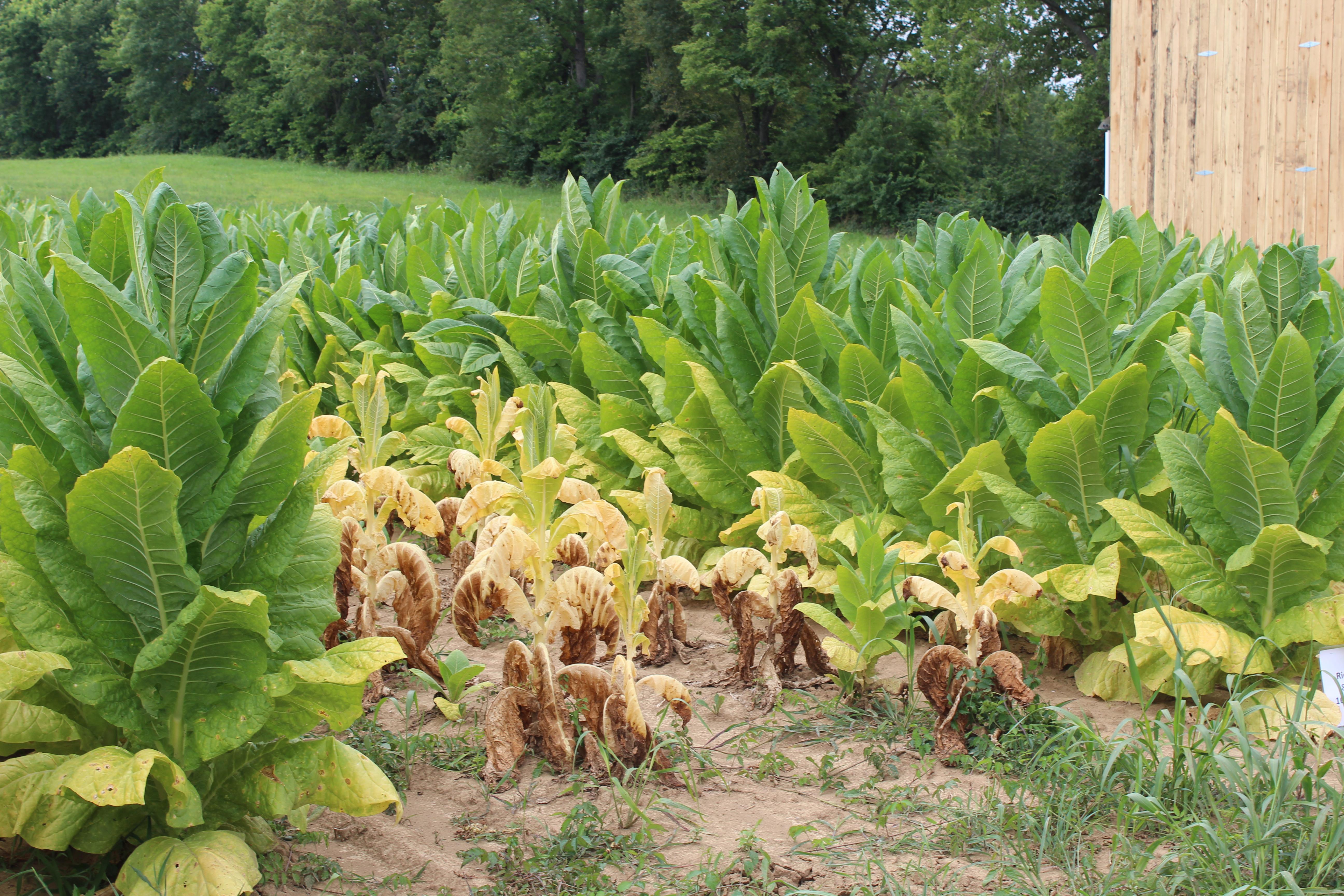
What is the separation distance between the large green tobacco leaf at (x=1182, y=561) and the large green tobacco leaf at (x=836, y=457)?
83cm

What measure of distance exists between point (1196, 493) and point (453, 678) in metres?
1.90

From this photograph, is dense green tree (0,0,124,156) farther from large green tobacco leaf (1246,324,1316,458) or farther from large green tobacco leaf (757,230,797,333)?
large green tobacco leaf (1246,324,1316,458)

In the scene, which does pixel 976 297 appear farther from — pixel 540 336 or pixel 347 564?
pixel 347 564

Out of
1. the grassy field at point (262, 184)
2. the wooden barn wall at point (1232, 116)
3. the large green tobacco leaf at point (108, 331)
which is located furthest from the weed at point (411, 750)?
the grassy field at point (262, 184)

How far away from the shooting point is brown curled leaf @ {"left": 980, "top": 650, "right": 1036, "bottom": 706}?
96.3 inches

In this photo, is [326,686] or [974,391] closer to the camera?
[326,686]

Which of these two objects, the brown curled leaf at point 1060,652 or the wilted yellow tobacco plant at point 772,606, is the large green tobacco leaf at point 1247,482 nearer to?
the brown curled leaf at point 1060,652

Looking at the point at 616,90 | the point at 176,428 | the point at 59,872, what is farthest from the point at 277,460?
the point at 616,90

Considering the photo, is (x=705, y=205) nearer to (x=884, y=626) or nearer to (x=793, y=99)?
(x=793, y=99)

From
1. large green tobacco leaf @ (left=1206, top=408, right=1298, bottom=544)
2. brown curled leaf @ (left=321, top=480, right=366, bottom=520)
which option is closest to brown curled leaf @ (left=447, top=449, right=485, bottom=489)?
brown curled leaf @ (left=321, top=480, right=366, bottom=520)

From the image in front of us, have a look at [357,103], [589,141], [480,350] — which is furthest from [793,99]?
[480,350]

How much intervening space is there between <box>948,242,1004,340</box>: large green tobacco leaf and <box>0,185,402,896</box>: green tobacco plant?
1993 millimetres

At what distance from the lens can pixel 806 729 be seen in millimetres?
2557

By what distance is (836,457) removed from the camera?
10.6ft
